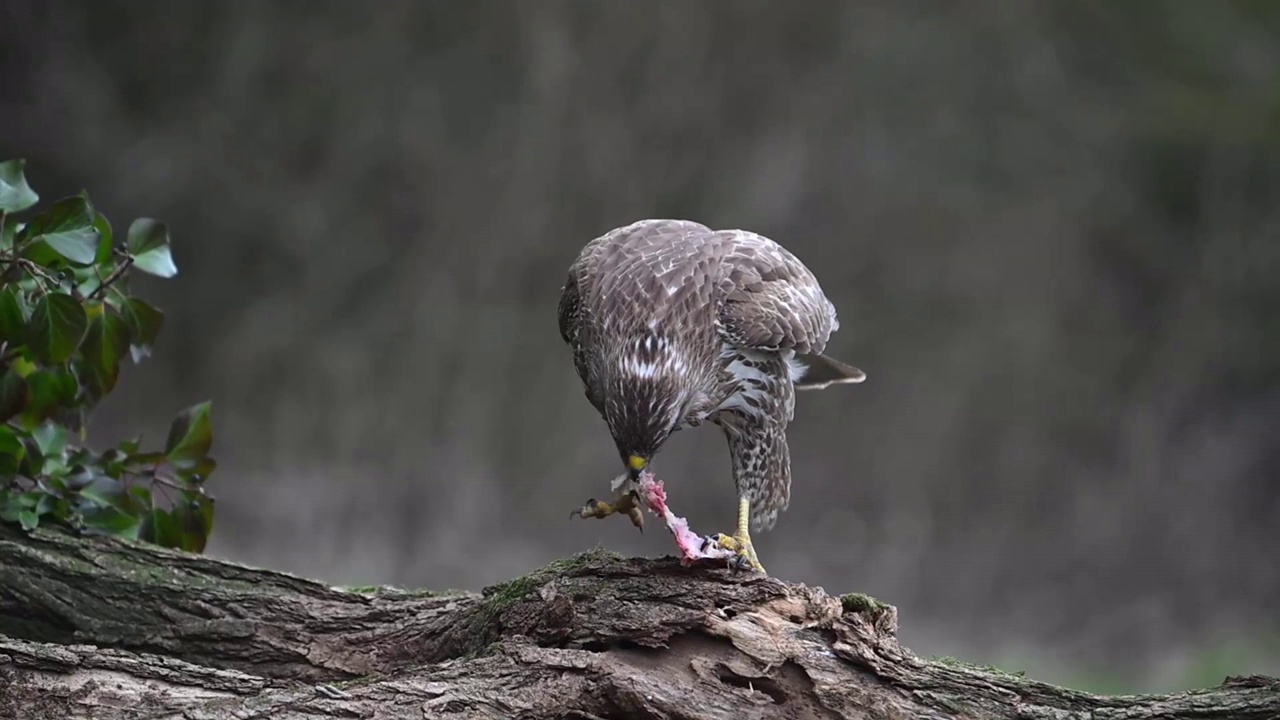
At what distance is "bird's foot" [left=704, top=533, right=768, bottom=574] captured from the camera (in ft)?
9.52

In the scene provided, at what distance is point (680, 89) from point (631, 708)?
220 inches

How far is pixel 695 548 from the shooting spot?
2.85 meters

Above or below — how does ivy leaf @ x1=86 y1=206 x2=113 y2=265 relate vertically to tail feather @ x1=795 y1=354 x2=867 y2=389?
below

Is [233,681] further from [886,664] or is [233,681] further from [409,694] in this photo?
[886,664]

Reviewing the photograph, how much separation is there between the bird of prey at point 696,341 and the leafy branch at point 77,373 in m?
1.09

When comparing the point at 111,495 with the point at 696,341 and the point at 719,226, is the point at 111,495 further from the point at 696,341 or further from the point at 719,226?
the point at 719,226

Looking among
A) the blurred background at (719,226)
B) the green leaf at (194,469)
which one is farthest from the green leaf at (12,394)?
the blurred background at (719,226)

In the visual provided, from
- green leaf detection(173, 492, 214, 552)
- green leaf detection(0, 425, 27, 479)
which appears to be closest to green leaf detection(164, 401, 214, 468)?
green leaf detection(173, 492, 214, 552)

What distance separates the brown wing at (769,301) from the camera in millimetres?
3566

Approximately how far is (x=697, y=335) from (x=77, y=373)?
5.32 feet

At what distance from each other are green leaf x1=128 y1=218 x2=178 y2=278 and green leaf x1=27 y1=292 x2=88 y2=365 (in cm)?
23

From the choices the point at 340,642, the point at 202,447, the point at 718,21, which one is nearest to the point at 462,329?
the point at 718,21

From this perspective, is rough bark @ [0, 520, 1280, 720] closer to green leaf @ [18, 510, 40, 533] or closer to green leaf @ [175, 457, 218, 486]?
green leaf @ [18, 510, 40, 533]

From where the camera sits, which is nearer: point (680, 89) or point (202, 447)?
point (202, 447)
